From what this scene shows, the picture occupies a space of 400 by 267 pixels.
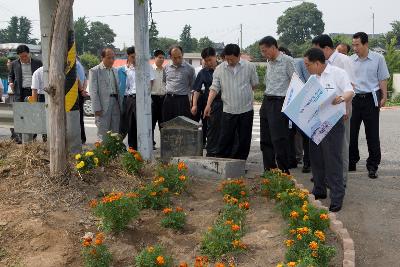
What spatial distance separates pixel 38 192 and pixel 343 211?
10.2 feet

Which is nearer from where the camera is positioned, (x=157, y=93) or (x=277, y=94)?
(x=277, y=94)

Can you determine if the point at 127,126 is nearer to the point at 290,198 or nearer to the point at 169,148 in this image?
the point at 169,148

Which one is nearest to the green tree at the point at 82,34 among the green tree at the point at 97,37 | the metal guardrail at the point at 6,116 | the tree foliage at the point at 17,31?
the green tree at the point at 97,37

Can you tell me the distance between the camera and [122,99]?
7.86 meters

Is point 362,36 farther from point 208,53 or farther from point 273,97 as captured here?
point 208,53

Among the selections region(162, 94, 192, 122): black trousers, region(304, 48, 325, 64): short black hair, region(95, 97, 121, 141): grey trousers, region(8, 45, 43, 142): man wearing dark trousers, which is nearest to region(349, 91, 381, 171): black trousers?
region(304, 48, 325, 64): short black hair

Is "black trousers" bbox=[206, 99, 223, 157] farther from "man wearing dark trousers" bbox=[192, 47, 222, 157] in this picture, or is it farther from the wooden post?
the wooden post

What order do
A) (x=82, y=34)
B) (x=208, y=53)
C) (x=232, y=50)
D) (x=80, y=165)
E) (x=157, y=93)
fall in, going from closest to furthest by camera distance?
(x=80, y=165)
(x=232, y=50)
(x=208, y=53)
(x=157, y=93)
(x=82, y=34)

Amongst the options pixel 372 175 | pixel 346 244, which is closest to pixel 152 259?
pixel 346 244

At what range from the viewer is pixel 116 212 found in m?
3.98

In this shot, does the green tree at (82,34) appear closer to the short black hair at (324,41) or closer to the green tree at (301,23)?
the green tree at (301,23)

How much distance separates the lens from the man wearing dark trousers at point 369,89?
6.84m

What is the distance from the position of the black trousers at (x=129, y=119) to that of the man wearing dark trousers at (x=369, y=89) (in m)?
3.36

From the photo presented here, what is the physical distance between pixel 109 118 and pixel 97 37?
291 feet
